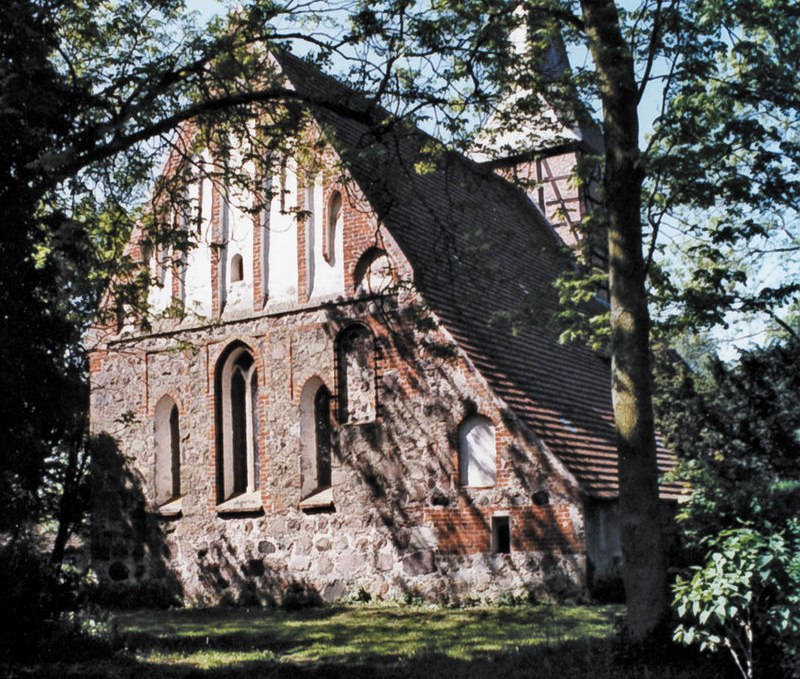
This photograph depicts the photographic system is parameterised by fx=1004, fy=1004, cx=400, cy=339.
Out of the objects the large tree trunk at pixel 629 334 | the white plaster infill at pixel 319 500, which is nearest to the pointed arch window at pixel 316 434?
the white plaster infill at pixel 319 500

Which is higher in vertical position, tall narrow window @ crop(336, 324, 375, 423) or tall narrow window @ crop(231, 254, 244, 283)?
tall narrow window @ crop(231, 254, 244, 283)

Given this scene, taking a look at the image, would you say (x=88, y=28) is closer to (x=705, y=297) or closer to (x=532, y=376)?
(x=705, y=297)

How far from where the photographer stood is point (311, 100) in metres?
9.66

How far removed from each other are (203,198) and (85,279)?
7.51m

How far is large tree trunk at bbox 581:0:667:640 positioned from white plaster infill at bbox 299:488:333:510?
23.5 feet

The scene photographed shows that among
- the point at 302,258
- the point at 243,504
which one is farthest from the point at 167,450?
the point at 302,258

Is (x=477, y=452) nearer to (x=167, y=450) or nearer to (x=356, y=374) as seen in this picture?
(x=356, y=374)

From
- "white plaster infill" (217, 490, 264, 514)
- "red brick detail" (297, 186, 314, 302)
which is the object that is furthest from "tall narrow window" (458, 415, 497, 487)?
"white plaster infill" (217, 490, 264, 514)

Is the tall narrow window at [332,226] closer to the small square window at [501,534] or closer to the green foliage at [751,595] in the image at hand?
the small square window at [501,534]

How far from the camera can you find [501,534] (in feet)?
46.5

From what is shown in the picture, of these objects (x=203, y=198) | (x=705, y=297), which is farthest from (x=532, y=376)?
(x=203, y=198)

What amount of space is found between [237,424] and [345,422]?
8.12 feet

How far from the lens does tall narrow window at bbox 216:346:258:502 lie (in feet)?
55.5

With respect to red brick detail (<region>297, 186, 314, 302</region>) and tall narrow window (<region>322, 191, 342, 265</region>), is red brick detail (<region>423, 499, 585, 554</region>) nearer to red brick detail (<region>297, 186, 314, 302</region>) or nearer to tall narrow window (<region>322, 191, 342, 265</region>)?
red brick detail (<region>297, 186, 314, 302</region>)
